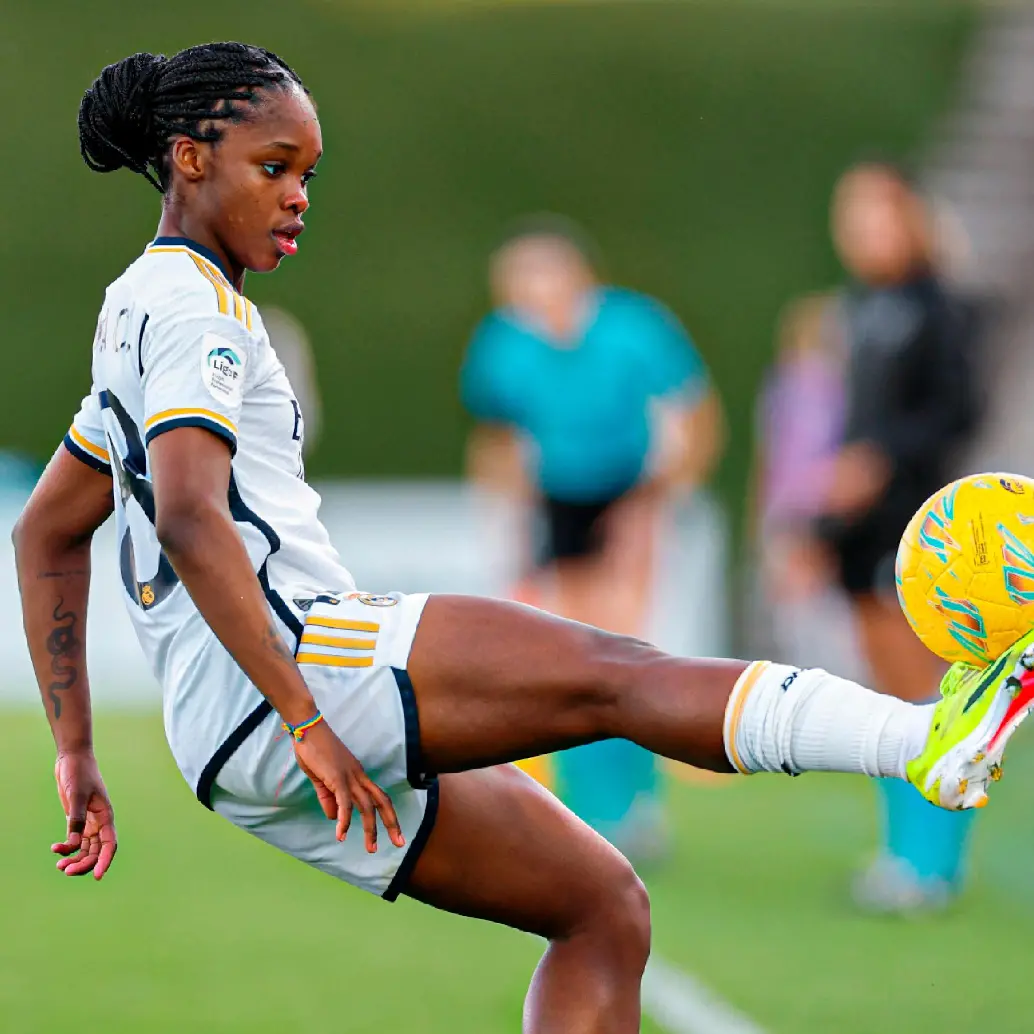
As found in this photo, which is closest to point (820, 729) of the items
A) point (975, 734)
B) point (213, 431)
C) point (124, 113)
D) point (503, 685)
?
point (975, 734)

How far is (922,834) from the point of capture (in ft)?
21.4

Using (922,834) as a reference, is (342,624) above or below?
above

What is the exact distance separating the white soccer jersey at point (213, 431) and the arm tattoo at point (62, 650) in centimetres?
34

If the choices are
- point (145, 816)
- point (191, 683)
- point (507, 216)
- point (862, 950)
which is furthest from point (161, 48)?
point (191, 683)

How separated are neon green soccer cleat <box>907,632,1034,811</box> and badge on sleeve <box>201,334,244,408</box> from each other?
1207mm

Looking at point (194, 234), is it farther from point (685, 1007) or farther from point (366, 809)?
point (685, 1007)

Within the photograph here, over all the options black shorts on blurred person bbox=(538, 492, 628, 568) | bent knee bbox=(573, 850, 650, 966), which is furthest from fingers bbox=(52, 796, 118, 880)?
black shorts on blurred person bbox=(538, 492, 628, 568)

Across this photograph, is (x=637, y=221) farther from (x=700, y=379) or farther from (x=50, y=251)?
A: (x=700, y=379)

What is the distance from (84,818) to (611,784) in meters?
4.19

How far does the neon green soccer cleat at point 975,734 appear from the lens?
9.39 ft

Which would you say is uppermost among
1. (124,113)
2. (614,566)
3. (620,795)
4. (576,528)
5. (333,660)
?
(124,113)

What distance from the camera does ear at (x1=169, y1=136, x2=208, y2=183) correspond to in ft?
10.8

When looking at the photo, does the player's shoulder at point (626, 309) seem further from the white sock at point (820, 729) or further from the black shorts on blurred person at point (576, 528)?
the white sock at point (820, 729)

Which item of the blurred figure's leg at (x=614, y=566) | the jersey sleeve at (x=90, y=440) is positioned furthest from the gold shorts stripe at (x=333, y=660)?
the blurred figure's leg at (x=614, y=566)
